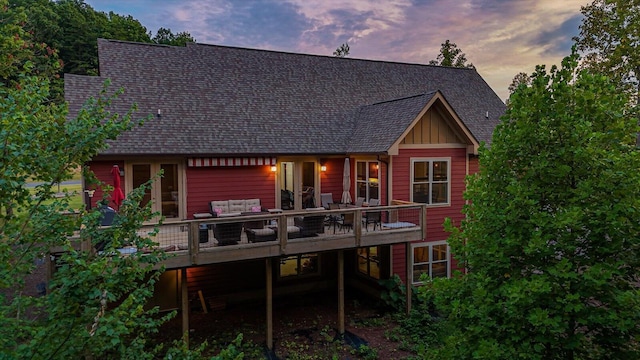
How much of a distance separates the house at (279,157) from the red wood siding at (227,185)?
0.03 meters

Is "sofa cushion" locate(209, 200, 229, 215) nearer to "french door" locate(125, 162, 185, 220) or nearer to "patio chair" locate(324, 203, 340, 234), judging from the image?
"french door" locate(125, 162, 185, 220)

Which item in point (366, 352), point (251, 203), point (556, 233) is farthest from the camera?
point (251, 203)

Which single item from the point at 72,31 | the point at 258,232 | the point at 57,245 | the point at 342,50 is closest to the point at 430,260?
the point at 258,232

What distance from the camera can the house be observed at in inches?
469

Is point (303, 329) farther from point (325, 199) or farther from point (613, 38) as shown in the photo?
point (613, 38)

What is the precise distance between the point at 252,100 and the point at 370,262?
7.74 meters

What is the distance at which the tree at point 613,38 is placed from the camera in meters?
18.2

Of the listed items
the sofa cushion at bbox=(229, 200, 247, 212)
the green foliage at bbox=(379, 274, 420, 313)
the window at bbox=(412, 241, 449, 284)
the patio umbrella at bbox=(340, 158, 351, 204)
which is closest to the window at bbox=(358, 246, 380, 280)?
the green foliage at bbox=(379, 274, 420, 313)

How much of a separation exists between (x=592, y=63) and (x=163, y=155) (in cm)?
2162

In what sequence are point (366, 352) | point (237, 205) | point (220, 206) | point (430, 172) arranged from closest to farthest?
point (366, 352), point (220, 206), point (237, 205), point (430, 172)

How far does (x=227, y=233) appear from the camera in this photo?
9578mm

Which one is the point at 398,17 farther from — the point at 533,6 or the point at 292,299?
the point at 292,299

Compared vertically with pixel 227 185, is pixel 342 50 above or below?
above

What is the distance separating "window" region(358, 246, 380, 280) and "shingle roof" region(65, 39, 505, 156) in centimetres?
382
